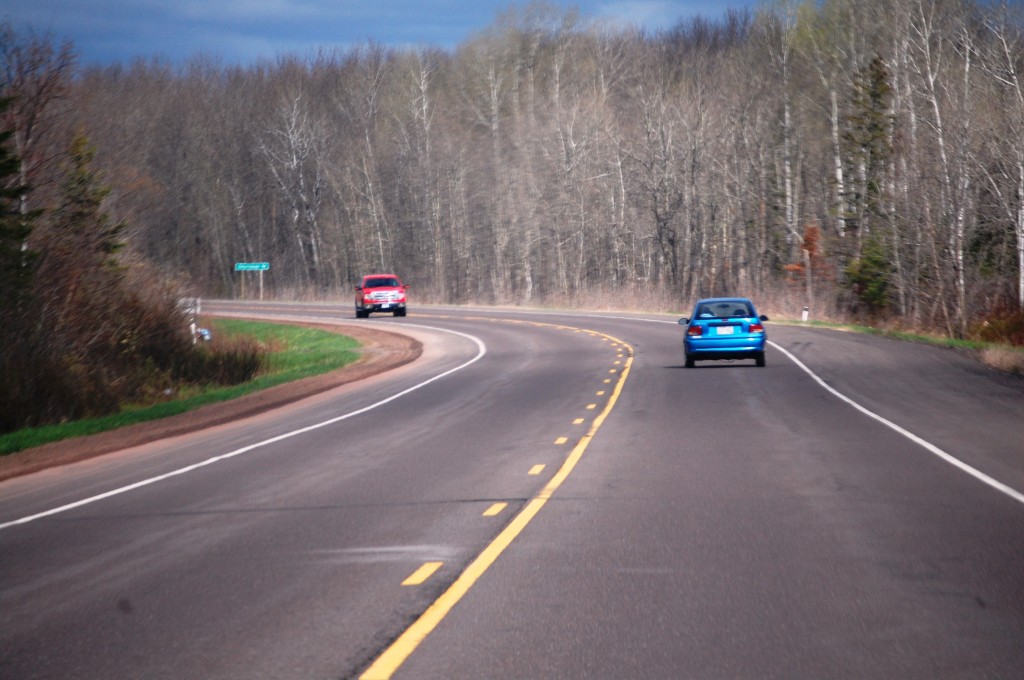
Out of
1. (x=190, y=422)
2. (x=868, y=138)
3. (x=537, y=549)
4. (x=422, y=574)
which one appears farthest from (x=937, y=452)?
(x=868, y=138)

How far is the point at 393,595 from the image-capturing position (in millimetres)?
7559

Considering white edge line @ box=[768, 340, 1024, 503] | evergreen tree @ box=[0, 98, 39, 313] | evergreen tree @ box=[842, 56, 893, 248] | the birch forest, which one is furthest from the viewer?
evergreen tree @ box=[842, 56, 893, 248]

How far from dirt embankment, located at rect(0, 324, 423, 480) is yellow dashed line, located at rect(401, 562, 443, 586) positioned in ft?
26.7

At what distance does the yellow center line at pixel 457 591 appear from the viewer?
6.08 meters

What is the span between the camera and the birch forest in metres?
Result: 40.6

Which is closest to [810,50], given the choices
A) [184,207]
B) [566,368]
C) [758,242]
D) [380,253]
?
[758,242]

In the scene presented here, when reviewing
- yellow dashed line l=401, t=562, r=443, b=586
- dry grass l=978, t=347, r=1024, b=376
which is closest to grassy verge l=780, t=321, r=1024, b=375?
dry grass l=978, t=347, r=1024, b=376

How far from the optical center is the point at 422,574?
26.7ft

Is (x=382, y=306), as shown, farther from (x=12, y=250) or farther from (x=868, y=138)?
(x=12, y=250)

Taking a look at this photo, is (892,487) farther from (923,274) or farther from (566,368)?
(923,274)

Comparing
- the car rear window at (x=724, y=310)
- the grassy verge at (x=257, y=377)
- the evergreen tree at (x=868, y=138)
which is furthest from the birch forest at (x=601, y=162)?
the car rear window at (x=724, y=310)

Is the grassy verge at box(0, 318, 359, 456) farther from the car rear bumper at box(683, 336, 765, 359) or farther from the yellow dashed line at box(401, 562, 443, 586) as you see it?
the yellow dashed line at box(401, 562, 443, 586)

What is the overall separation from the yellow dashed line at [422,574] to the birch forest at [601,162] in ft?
86.9

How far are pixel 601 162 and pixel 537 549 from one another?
67.9m
